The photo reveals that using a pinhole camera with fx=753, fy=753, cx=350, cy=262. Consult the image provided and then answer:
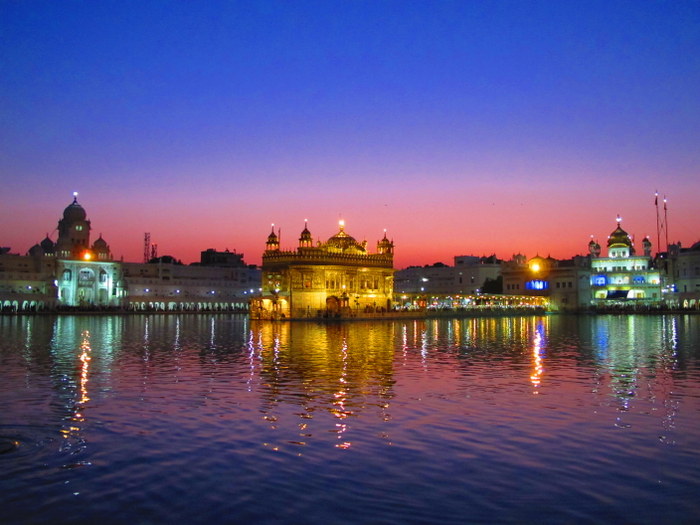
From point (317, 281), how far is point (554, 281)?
4959cm

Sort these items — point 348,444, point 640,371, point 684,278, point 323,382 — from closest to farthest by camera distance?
point 348,444 → point 323,382 → point 640,371 → point 684,278

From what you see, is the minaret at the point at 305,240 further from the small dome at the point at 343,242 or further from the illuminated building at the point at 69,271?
the illuminated building at the point at 69,271

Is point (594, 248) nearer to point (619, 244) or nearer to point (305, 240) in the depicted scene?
point (619, 244)

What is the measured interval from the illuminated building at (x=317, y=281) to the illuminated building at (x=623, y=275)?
43.8 metres

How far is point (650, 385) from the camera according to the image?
20.7 metres

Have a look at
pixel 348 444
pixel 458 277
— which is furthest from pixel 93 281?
pixel 348 444

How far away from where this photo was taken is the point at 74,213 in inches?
4437

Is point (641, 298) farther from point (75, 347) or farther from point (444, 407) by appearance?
point (444, 407)

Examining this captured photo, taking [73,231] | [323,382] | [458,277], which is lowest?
[323,382]

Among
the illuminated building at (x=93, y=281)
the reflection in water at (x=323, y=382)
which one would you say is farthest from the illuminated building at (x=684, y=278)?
the reflection in water at (x=323, y=382)

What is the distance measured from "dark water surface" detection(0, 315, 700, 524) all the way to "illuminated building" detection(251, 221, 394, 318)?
53241mm

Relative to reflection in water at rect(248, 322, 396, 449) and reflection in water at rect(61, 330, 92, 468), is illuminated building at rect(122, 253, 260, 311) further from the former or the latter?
reflection in water at rect(61, 330, 92, 468)

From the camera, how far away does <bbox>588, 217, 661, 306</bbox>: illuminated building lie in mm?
112375

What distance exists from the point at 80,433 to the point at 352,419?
17.1 feet
